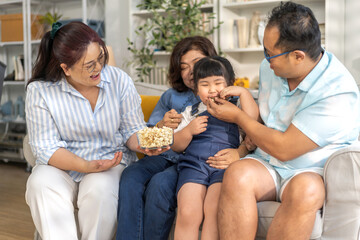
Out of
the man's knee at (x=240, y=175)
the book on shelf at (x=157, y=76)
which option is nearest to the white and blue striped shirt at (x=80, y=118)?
the man's knee at (x=240, y=175)

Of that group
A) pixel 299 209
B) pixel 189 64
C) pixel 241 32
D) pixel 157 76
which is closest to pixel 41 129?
pixel 189 64

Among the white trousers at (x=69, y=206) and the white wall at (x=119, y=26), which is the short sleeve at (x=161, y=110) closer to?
the white trousers at (x=69, y=206)

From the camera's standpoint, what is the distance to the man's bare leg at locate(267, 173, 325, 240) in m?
1.41

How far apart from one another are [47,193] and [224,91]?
854 millimetres

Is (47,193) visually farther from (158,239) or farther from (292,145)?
(292,145)

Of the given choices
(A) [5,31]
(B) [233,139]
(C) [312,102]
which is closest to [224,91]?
(B) [233,139]

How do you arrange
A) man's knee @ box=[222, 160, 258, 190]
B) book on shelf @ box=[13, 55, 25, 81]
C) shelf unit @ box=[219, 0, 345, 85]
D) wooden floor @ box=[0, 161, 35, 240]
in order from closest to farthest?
man's knee @ box=[222, 160, 258, 190] < wooden floor @ box=[0, 161, 35, 240] < shelf unit @ box=[219, 0, 345, 85] < book on shelf @ box=[13, 55, 25, 81]

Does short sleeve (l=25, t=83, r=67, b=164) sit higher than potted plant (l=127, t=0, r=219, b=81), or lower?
lower

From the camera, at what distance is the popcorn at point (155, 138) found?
5.50ft

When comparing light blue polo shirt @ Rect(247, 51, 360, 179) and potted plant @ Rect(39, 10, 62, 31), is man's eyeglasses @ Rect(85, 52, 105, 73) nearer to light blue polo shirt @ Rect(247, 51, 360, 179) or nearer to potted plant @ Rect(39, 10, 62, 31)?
light blue polo shirt @ Rect(247, 51, 360, 179)

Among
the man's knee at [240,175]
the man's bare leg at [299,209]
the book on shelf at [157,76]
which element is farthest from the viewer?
the book on shelf at [157,76]

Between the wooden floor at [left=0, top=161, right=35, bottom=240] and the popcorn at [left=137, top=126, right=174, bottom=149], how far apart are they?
1.29 meters

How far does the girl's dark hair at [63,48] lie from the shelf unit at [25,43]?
2457 millimetres

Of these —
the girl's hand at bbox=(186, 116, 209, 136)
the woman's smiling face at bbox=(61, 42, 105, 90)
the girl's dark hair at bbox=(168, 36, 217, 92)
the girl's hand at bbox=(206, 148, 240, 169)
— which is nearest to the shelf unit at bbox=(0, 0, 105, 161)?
the girl's dark hair at bbox=(168, 36, 217, 92)
